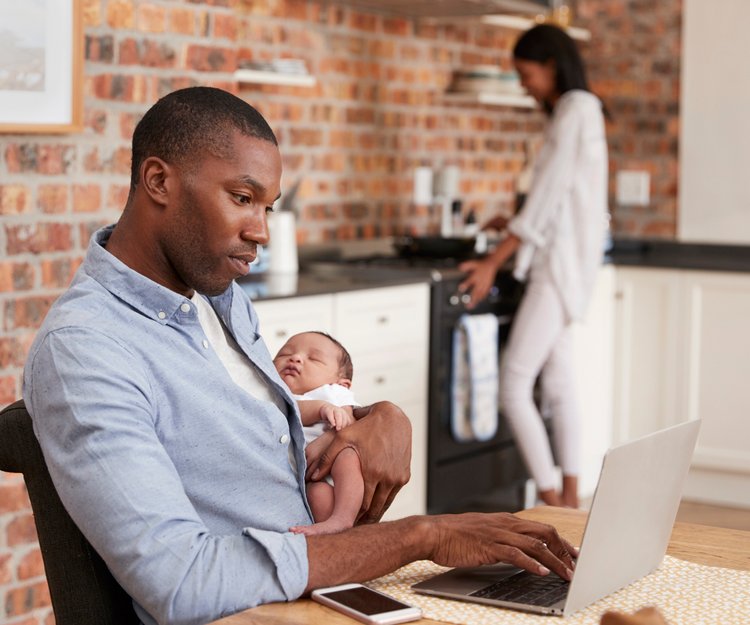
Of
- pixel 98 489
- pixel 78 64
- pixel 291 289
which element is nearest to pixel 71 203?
pixel 78 64

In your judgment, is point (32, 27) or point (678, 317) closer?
point (32, 27)

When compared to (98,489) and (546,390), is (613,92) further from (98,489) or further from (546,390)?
(98,489)

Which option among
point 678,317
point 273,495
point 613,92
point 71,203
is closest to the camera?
point 273,495

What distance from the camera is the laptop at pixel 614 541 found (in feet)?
4.32

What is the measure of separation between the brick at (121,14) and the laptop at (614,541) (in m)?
2.12

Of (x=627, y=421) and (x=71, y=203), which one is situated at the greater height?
(x=71, y=203)

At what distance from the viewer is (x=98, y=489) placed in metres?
1.33

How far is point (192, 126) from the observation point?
1.54 m

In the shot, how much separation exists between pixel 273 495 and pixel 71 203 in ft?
5.56

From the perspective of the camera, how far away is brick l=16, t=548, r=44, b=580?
10.2 ft

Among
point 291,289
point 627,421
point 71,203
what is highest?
point 71,203

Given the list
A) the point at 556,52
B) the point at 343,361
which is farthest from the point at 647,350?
the point at 343,361

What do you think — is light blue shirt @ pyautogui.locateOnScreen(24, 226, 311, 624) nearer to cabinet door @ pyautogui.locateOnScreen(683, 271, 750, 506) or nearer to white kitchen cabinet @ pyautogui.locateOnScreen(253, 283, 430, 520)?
white kitchen cabinet @ pyautogui.locateOnScreen(253, 283, 430, 520)

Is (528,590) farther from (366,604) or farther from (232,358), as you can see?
(232,358)
